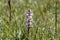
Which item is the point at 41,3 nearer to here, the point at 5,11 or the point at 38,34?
the point at 5,11

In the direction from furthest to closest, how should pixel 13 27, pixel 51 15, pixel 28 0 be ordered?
pixel 28 0
pixel 51 15
pixel 13 27

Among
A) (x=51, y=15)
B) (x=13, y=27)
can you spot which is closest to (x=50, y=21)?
(x=51, y=15)

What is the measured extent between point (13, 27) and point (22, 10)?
1048mm

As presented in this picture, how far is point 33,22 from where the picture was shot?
5059 millimetres

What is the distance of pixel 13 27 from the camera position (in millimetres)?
4754

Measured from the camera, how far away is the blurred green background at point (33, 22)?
454 centimetres

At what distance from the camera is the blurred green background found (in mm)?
4535

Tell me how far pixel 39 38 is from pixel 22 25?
1.46ft

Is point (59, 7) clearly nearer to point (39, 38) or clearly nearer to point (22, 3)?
point (22, 3)

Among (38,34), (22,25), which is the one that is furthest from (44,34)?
(22,25)

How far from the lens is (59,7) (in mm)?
5895

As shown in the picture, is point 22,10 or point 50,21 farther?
point 22,10

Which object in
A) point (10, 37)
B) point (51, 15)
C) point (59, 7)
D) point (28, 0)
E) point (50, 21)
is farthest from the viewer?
point (28, 0)

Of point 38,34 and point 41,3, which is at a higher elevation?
point 41,3
